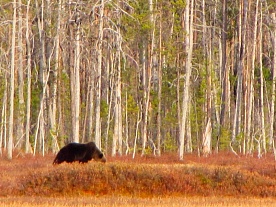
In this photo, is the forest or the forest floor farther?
the forest

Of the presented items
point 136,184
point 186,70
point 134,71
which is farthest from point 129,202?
point 134,71

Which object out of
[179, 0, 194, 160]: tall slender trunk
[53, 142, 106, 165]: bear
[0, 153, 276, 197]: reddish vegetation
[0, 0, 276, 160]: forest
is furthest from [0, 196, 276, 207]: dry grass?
[179, 0, 194, 160]: tall slender trunk

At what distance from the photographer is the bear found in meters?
20.8

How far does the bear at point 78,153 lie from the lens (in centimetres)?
2083

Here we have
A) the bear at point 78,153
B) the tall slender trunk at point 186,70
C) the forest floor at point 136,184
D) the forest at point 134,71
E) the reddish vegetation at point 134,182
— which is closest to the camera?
the forest floor at point 136,184

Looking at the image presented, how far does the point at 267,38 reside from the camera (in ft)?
146

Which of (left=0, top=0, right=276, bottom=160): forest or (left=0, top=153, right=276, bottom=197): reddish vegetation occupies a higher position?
(left=0, top=0, right=276, bottom=160): forest

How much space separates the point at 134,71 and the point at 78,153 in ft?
71.2

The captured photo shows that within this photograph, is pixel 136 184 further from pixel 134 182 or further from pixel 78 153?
pixel 78 153

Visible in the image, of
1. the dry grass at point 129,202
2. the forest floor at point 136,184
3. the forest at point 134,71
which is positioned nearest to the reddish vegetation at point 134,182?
the forest floor at point 136,184

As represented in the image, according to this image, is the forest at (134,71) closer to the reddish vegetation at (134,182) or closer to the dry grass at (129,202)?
the reddish vegetation at (134,182)

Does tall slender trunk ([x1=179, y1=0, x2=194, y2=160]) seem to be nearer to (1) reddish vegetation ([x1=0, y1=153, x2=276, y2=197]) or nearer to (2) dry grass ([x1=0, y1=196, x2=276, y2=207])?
(1) reddish vegetation ([x1=0, y1=153, x2=276, y2=197])

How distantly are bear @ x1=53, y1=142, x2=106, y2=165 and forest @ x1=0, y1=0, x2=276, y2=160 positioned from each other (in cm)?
522

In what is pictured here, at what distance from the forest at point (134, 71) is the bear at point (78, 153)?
5.22 metres
